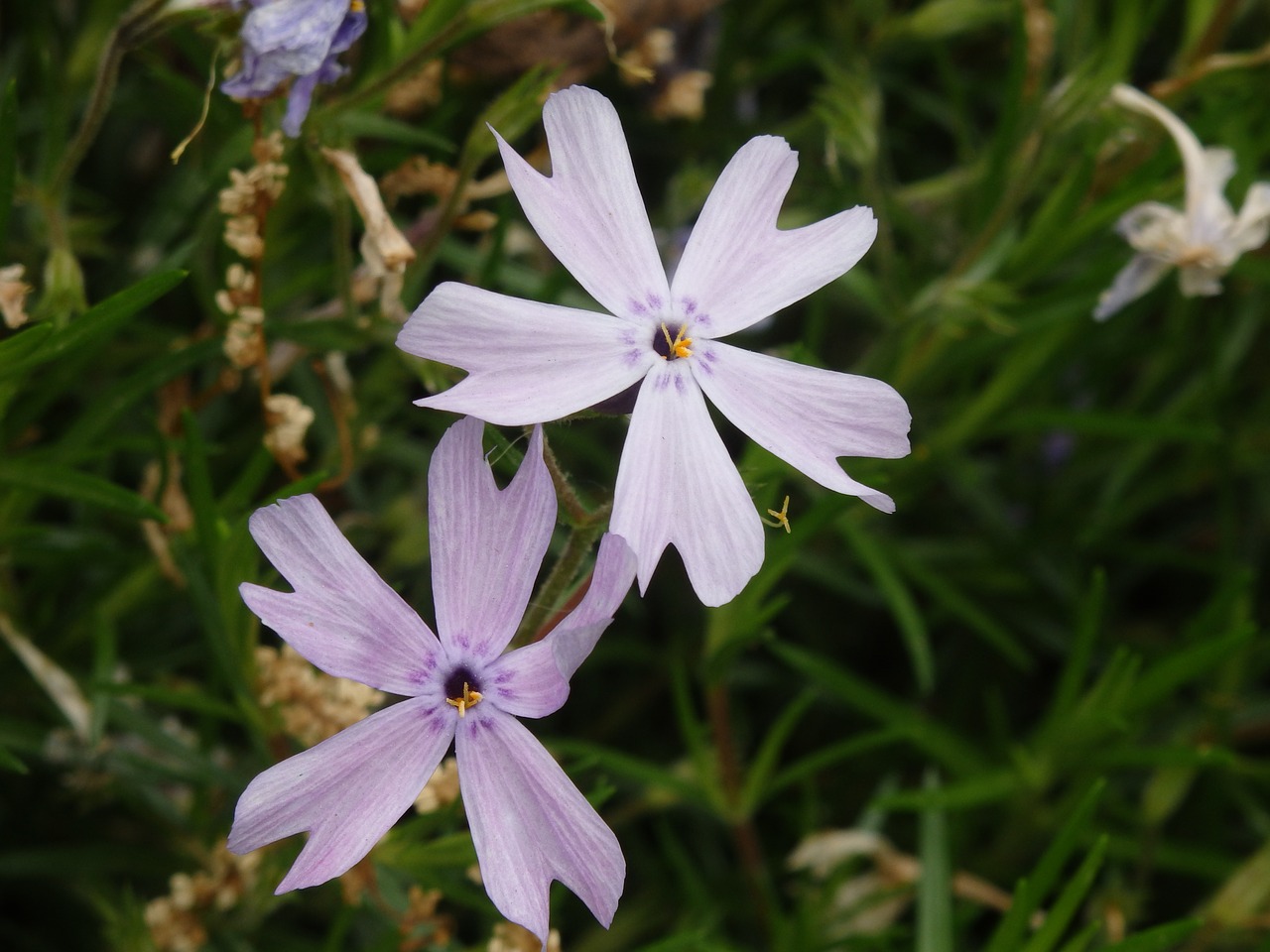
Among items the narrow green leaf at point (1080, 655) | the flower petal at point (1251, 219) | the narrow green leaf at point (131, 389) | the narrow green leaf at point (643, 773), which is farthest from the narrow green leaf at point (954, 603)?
the narrow green leaf at point (131, 389)

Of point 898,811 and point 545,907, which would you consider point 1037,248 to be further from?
point 545,907

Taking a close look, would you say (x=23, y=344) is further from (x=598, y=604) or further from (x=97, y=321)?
(x=598, y=604)

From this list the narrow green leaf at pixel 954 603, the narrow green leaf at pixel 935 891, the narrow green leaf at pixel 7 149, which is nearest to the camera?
the narrow green leaf at pixel 7 149

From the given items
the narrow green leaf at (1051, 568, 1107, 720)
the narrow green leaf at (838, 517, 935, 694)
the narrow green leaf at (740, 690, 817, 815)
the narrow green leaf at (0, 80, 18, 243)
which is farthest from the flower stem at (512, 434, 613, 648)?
the narrow green leaf at (1051, 568, 1107, 720)

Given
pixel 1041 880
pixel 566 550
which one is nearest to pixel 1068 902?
pixel 1041 880

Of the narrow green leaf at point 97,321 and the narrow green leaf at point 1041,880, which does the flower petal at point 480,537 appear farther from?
the narrow green leaf at point 1041,880

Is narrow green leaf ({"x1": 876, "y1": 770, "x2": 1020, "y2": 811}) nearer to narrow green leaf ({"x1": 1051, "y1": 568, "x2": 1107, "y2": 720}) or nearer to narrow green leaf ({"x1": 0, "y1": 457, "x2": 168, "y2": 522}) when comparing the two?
narrow green leaf ({"x1": 1051, "y1": 568, "x2": 1107, "y2": 720})
